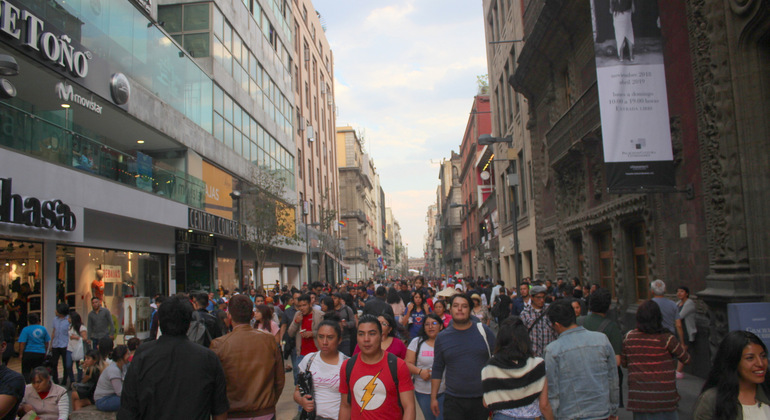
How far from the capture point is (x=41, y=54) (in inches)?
514

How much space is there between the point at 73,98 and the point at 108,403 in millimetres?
10914

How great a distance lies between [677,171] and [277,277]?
101 ft

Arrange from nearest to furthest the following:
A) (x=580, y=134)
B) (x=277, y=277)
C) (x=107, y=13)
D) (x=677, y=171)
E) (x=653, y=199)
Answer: (x=677, y=171) → (x=653, y=199) → (x=580, y=134) → (x=107, y=13) → (x=277, y=277)

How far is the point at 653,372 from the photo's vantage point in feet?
16.7

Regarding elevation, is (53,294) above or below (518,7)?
below

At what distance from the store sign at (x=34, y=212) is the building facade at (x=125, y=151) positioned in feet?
0.13

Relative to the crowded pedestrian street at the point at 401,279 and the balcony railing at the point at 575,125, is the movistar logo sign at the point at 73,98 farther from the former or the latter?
the balcony railing at the point at 575,125

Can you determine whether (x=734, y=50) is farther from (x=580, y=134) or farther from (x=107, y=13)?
(x=107, y=13)

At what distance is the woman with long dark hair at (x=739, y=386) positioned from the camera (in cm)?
340

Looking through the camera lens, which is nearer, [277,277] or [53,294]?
[53,294]

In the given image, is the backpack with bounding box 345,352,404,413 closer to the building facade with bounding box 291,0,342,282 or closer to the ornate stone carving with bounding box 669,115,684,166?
the ornate stone carving with bounding box 669,115,684,166

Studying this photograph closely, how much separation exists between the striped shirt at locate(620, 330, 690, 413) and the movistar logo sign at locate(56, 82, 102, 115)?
14362 mm

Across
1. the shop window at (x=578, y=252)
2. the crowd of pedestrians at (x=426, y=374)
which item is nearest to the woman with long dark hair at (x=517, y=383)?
the crowd of pedestrians at (x=426, y=374)

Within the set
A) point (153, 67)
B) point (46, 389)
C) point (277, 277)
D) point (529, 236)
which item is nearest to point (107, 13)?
point (153, 67)
